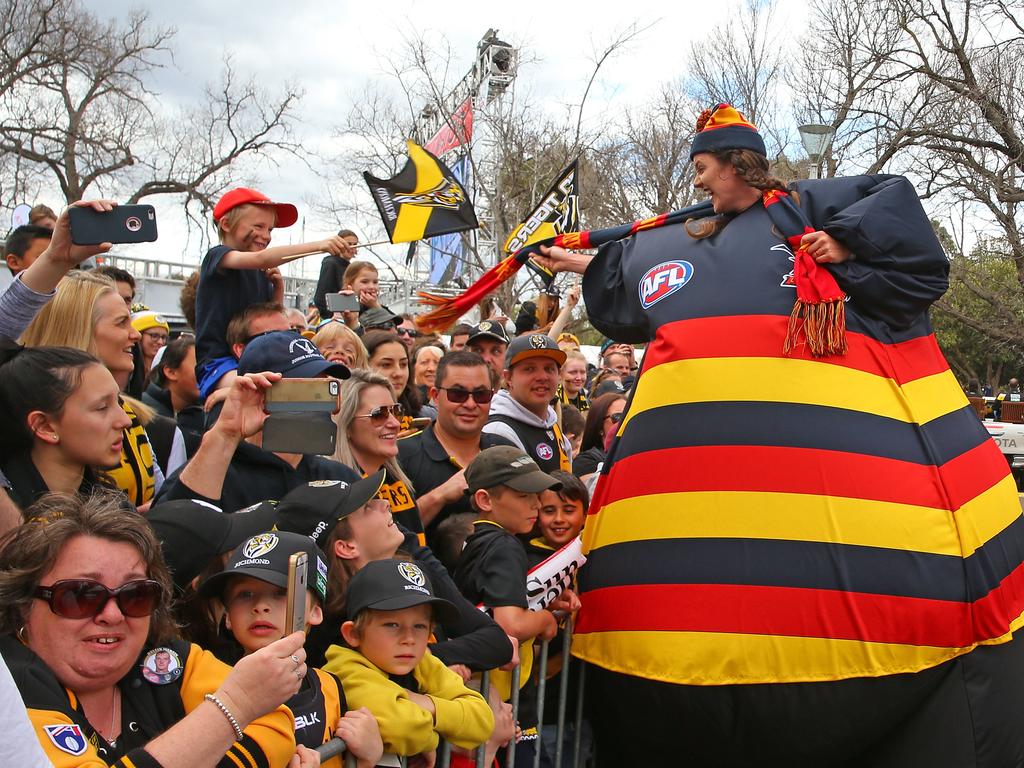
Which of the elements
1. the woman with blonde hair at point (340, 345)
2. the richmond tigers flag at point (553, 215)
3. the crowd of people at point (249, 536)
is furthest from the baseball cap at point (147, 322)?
the richmond tigers flag at point (553, 215)

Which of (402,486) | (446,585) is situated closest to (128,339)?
(402,486)

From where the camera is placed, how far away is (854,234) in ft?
10.1

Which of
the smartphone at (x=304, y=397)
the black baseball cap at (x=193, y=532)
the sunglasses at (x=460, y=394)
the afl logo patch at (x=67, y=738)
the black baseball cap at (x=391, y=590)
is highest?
the sunglasses at (x=460, y=394)

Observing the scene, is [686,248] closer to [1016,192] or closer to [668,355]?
[668,355]

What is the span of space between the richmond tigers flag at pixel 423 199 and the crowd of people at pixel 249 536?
2.43m

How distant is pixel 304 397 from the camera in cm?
293

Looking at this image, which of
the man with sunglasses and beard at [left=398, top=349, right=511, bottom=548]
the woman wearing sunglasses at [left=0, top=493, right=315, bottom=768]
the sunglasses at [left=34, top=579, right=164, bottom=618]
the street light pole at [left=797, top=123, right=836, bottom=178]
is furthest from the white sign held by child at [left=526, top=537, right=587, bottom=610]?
the street light pole at [left=797, top=123, right=836, bottom=178]

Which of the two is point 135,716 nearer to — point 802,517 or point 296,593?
point 296,593

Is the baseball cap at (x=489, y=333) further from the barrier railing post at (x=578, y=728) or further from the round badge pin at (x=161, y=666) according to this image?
the round badge pin at (x=161, y=666)

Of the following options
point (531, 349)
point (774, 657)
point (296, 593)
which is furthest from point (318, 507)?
point (531, 349)

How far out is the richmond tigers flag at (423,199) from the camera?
291 inches

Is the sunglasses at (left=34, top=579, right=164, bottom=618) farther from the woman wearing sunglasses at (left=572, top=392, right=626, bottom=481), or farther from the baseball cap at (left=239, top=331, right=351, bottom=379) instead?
the woman wearing sunglasses at (left=572, top=392, right=626, bottom=481)

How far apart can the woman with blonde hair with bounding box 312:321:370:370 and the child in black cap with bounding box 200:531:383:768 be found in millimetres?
2318

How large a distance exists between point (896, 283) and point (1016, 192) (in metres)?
14.9
